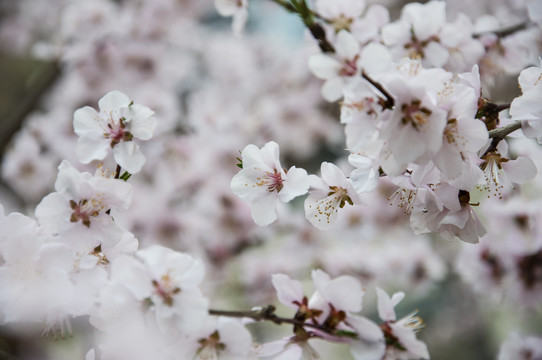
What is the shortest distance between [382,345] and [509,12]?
1.36m

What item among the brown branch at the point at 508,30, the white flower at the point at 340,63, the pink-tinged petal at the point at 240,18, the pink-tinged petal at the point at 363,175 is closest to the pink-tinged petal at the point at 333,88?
the white flower at the point at 340,63

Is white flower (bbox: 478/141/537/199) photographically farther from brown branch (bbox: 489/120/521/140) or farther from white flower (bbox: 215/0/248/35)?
white flower (bbox: 215/0/248/35)

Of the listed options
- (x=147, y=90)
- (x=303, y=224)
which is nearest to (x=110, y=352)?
(x=303, y=224)

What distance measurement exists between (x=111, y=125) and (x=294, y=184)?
298 millimetres

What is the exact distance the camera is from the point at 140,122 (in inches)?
28.4

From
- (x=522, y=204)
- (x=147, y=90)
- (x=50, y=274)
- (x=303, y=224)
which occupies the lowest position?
(x=303, y=224)

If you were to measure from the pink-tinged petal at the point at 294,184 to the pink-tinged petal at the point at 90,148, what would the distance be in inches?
10.9

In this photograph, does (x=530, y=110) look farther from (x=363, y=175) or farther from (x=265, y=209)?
(x=265, y=209)

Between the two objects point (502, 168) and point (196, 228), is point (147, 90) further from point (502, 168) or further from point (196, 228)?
point (502, 168)

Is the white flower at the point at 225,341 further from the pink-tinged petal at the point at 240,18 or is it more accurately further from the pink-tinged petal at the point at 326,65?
the pink-tinged petal at the point at 240,18

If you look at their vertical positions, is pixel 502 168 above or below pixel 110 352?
above

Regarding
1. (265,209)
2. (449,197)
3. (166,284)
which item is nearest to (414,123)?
(449,197)

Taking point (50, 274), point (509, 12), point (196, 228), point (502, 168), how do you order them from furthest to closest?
point (196, 228) → point (509, 12) → point (502, 168) → point (50, 274)

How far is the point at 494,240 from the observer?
4.60 ft
